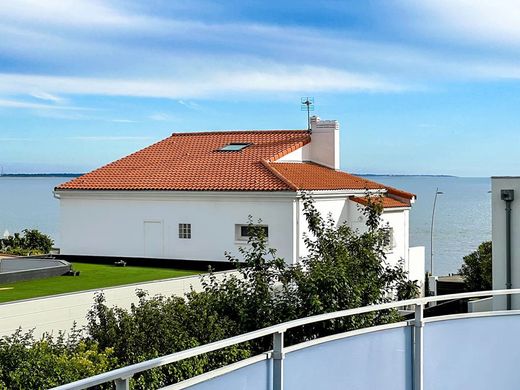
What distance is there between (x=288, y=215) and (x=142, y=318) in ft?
54.5

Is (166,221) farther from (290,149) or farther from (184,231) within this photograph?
(290,149)

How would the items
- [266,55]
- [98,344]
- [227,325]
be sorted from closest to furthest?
[227,325] < [98,344] < [266,55]

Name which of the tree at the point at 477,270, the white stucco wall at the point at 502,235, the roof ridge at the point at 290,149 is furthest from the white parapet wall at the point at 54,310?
the tree at the point at 477,270

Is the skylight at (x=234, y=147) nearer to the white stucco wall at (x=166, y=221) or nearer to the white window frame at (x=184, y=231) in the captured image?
the white stucco wall at (x=166, y=221)

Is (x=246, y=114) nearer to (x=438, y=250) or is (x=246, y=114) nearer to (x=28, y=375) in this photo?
(x=438, y=250)

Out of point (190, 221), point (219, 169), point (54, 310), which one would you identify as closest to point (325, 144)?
point (219, 169)

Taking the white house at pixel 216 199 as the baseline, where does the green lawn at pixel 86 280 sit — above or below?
below

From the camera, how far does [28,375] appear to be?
29.8 feet

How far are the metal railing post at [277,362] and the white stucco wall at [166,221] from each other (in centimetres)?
2216

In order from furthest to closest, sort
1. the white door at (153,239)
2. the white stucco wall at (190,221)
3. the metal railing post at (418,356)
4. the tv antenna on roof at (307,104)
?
the tv antenna on roof at (307,104), the white door at (153,239), the white stucco wall at (190,221), the metal railing post at (418,356)

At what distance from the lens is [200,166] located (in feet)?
104

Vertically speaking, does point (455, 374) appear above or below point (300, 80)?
below

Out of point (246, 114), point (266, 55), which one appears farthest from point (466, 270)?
point (246, 114)

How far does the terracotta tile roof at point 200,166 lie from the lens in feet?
96.7
